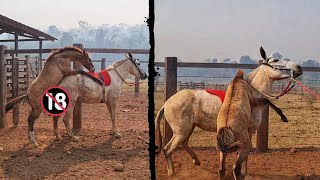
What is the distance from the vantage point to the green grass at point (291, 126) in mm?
3723

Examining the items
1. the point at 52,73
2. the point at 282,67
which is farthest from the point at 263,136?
the point at 52,73

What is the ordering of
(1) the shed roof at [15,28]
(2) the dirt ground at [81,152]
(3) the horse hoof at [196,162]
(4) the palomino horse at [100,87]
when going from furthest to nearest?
(1) the shed roof at [15,28], (4) the palomino horse at [100,87], (2) the dirt ground at [81,152], (3) the horse hoof at [196,162]

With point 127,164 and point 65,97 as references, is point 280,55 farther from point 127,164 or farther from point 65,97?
point 65,97

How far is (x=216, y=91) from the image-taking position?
145 inches

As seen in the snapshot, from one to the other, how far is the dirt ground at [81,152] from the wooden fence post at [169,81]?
1427 mm

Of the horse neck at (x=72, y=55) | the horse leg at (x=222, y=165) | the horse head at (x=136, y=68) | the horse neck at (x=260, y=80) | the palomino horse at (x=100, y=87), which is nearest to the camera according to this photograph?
the horse neck at (x=260, y=80)

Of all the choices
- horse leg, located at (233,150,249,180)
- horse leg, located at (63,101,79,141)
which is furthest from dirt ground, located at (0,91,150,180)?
horse leg, located at (233,150,249,180)

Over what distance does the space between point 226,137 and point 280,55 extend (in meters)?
0.90

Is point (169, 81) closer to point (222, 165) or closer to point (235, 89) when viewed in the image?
point (235, 89)

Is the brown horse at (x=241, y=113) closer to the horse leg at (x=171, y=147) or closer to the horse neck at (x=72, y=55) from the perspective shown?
the horse leg at (x=171, y=147)

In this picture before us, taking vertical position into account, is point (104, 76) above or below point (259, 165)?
above

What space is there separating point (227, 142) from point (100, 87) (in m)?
4.02

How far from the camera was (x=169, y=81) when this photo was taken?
4000mm

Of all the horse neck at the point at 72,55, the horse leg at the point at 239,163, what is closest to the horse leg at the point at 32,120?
the horse neck at the point at 72,55
